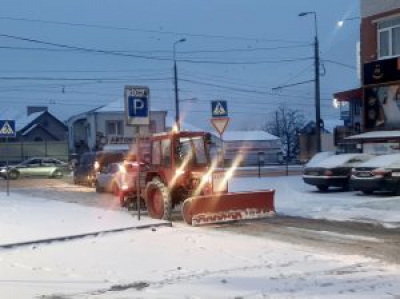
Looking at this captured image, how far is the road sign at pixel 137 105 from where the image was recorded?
1536 cm

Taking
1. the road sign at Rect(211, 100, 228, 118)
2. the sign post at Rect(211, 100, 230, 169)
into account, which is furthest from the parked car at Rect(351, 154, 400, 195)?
the road sign at Rect(211, 100, 228, 118)

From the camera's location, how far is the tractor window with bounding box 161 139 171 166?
17.0 m

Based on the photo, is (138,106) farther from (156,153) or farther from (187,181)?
(187,181)

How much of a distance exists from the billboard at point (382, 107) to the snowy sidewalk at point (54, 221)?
16.1m

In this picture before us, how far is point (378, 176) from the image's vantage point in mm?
21719

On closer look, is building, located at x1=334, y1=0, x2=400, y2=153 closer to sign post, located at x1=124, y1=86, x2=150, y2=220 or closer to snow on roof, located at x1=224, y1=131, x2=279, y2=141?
sign post, located at x1=124, y1=86, x2=150, y2=220

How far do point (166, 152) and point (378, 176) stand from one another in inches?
311

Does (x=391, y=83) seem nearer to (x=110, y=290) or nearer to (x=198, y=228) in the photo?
(x=198, y=228)

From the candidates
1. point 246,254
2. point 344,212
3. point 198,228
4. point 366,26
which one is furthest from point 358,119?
point 246,254

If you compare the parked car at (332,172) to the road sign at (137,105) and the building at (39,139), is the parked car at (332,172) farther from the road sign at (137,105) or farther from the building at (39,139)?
the building at (39,139)

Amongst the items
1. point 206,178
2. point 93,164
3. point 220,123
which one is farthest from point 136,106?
point 93,164

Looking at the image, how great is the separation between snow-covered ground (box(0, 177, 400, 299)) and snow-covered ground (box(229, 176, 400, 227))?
0.82 metres

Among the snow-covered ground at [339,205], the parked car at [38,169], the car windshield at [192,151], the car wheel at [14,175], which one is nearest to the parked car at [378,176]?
the snow-covered ground at [339,205]

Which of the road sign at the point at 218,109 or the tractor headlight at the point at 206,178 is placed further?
the road sign at the point at 218,109
